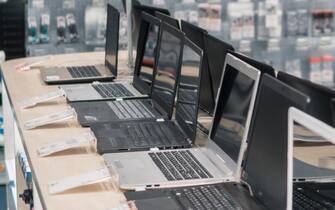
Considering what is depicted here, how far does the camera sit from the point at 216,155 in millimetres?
2162

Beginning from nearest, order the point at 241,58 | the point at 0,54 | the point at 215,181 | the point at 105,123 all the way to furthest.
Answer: the point at 215,181
the point at 241,58
the point at 105,123
the point at 0,54

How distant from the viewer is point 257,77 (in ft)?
6.18

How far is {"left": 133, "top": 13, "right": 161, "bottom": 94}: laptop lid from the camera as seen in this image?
2992 mm

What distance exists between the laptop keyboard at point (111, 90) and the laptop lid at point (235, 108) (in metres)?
0.95

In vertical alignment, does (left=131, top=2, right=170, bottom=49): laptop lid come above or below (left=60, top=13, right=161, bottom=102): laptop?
above

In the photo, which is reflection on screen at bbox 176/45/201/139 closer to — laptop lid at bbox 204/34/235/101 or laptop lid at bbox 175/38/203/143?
laptop lid at bbox 175/38/203/143

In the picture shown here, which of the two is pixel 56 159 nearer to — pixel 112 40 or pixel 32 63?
pixel 112 40

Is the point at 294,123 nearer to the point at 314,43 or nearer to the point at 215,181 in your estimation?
the point at 215,181

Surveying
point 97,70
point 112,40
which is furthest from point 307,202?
point 97,70

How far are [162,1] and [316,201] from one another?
9.93ft

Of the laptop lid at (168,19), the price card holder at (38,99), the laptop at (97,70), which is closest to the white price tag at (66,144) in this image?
the price card holder at (38,99)

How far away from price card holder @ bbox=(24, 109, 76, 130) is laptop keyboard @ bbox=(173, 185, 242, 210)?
856 mm

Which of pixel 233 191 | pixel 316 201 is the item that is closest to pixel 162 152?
pixel 233 191

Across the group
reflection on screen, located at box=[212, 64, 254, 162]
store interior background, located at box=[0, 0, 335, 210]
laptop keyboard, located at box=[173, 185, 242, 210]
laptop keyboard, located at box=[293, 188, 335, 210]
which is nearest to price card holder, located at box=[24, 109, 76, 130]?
reflection on screen, located at box=[212, 64, 254, 162]
